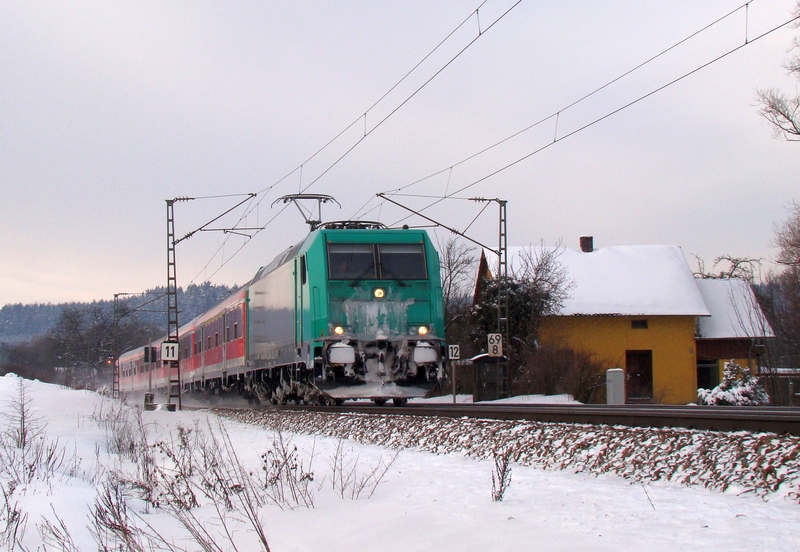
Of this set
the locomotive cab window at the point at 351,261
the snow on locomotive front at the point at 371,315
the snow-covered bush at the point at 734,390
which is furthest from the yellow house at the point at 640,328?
the locomotive cab window at the point at 351,261

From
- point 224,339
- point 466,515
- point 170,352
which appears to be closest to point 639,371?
point 224,339

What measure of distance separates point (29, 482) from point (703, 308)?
33.9 m

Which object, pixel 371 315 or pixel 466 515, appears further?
pixel 371 315

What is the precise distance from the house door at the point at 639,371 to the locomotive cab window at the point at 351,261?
24826mm

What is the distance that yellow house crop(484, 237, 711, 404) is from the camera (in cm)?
3838

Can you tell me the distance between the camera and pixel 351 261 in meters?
16.5

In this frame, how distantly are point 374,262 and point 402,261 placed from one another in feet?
1.80

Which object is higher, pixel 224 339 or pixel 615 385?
pixel 224 339

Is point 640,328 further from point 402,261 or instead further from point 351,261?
point 351,261

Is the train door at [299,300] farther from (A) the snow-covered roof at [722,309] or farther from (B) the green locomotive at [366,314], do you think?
(A) the snow-covered roof at [722,309]

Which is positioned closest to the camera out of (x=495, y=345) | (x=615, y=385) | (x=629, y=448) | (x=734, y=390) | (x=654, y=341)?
(x=629, y=448)

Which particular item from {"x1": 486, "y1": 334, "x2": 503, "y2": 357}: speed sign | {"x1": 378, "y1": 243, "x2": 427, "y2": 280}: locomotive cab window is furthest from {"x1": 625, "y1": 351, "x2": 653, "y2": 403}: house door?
{"x1": 378, "y1": 243, "x2": 427, "y2": 280}: locomotive cab window

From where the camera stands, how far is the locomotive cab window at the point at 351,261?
53.3 feet

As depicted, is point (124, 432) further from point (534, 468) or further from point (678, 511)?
point (678, 511)
